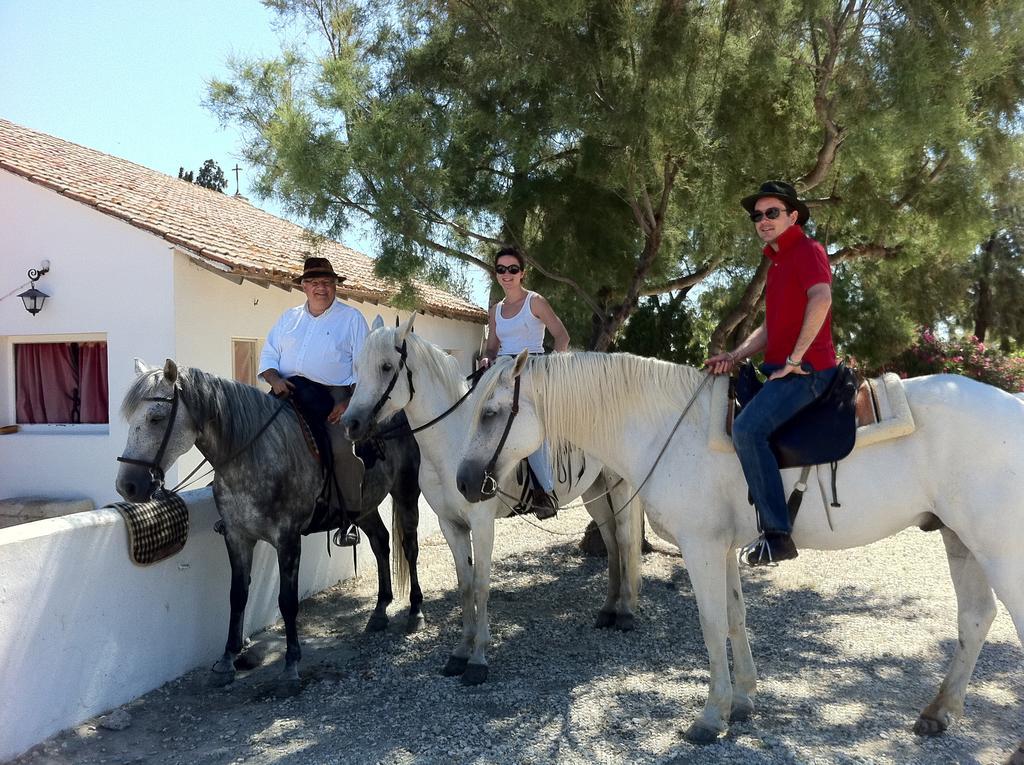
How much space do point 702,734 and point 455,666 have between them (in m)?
1.65

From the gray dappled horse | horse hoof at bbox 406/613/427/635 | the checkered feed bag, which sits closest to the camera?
the gray dappled horse

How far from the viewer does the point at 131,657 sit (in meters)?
4.08

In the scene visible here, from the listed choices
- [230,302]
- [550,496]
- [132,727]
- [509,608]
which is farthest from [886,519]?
[230,302]

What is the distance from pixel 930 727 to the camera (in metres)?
3.54

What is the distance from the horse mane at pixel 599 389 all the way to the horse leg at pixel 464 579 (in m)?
1.46

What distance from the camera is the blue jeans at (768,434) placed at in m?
3.25

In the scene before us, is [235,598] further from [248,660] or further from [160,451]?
Answer: [160,451]

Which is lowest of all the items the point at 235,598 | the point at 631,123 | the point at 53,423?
the point at 235,598

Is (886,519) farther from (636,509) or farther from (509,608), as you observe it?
(509,608)

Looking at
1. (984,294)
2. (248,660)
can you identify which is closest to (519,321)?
(248,660)

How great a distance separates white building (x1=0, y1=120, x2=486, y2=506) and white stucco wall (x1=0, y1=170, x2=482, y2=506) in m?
0.01

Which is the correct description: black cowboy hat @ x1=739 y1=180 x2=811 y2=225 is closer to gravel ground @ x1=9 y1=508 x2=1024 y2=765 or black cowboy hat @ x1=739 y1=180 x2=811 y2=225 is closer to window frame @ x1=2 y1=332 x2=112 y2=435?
gravel ground @ x1=9 y1=508 x2=1024 y2=765

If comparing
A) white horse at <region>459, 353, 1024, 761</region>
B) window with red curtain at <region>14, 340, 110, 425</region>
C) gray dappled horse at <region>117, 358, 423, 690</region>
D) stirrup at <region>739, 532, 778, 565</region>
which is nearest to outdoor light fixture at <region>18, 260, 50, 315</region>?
→ window with red curtain at <region>14, 340, 110, 425</region>

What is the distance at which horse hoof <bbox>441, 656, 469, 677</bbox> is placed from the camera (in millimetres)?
4543
